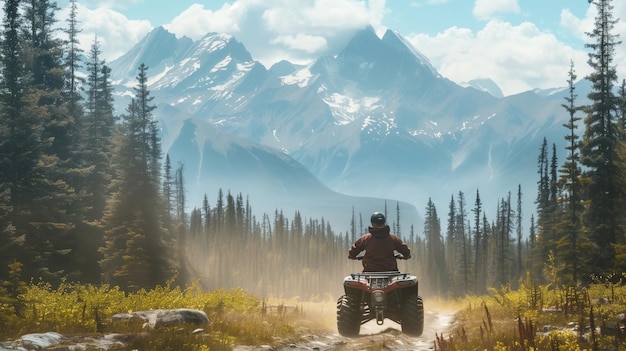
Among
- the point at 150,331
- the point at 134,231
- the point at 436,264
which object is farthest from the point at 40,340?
the point at 436,264

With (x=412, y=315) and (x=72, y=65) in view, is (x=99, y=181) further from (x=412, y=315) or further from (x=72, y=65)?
(x=412, y=315)

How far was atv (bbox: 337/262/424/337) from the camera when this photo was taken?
13.5m

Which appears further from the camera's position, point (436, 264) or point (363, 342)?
point (436, 264)

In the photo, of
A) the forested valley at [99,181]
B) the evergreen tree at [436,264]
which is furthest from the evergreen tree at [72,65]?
the evergreen tree at [436,264]

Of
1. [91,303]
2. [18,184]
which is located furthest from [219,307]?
[18,184]

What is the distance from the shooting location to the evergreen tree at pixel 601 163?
35.6 m

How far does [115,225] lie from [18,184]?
24.0 ft

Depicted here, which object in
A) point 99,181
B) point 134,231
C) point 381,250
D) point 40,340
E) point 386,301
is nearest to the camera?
point 40,340

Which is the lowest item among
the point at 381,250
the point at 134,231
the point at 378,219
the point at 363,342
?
the point at 363,342

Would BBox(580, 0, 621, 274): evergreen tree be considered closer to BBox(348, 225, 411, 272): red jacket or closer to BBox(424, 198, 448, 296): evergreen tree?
BBox(348, 225, 411, 272): red jacket

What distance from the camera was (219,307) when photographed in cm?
1769

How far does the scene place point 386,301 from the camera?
1331cm

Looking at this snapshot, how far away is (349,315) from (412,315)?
1497 millimetres

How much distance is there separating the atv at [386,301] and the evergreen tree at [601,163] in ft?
83.2
